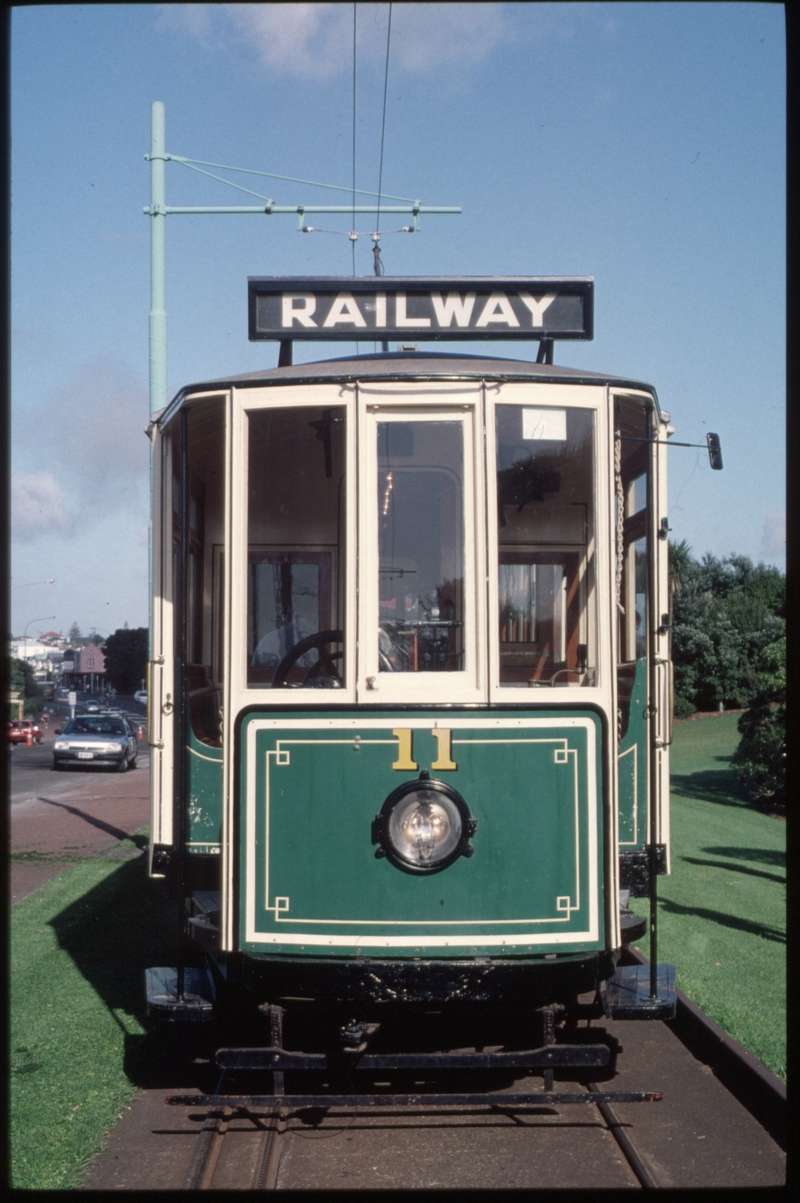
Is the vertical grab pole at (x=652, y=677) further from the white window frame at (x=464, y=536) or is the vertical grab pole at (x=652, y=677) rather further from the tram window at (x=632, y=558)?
the white window frame at (x=464, y=536)

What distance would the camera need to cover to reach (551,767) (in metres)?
4.49

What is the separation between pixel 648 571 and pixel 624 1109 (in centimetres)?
247

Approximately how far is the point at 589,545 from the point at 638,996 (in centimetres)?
190

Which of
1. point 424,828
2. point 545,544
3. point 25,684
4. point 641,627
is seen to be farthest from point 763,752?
point 25,684

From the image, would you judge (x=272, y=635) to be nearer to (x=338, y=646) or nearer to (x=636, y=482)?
(x=338, y=646)

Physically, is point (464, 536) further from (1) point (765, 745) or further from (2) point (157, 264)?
(1) point (765, 745)

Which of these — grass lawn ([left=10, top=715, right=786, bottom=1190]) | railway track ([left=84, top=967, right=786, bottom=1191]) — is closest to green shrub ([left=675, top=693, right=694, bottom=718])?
grass lawn ([left=10, top=715, right=786, bottom=1190])

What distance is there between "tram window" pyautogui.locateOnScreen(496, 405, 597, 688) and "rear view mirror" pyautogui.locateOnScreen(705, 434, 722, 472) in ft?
1.65

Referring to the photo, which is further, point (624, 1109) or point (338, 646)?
point (624, 1109)

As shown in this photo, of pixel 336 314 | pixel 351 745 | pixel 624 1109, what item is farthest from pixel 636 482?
pixel 624 1109

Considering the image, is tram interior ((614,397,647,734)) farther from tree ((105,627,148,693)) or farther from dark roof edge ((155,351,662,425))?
tree ((105,627,148,693))

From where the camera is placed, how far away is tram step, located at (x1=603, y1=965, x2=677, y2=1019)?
15.3 ft

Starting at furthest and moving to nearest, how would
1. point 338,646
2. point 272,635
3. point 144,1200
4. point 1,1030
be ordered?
point 272,635 < point 338,646 < point 144,1200 < point 1,1030

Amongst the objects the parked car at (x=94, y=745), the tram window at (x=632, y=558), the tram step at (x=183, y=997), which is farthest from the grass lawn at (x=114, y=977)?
the parked car at (x=94, y=745)
